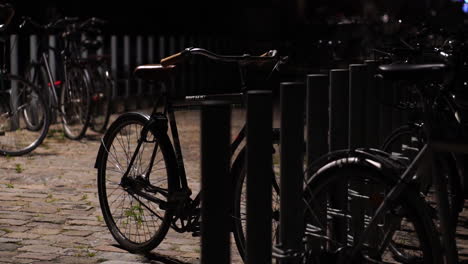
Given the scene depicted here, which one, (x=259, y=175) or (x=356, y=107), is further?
(x=356, y=107)

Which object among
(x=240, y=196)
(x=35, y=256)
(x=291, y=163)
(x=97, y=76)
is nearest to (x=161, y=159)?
(x=240, y=196)

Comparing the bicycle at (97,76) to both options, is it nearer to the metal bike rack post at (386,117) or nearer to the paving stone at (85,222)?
the paving stone at (85,222)

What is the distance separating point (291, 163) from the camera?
3.61 metres

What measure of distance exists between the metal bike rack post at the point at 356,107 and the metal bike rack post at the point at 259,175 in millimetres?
1013

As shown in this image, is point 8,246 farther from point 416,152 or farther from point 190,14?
point 190,14

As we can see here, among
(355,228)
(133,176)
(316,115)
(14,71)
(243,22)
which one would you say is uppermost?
(243,22)

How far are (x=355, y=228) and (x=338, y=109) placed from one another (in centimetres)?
60

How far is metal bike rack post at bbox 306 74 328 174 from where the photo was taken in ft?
13.2

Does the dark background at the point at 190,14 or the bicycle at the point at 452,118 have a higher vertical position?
the dark background at the point at 190,14

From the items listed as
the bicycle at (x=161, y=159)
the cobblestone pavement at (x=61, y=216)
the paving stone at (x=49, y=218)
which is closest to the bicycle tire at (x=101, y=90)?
the cobblestone pavement at (x=61, y=216)

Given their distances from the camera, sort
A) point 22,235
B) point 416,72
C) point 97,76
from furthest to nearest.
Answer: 1. point 97,76
2. point 22,235
3. point 416,72

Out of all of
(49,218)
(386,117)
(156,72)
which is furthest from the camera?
(49,218)

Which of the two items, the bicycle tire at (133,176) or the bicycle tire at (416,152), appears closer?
the bicycle tire at (416,152)

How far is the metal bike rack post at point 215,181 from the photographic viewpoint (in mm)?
3385
